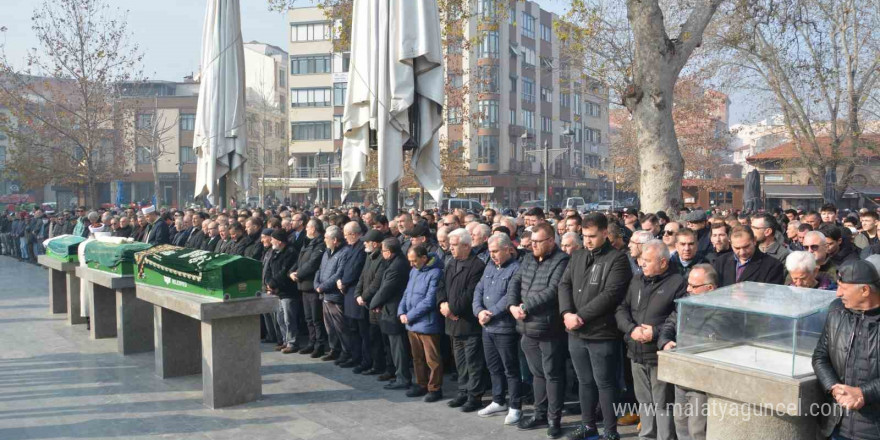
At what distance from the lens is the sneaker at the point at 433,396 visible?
291 inches

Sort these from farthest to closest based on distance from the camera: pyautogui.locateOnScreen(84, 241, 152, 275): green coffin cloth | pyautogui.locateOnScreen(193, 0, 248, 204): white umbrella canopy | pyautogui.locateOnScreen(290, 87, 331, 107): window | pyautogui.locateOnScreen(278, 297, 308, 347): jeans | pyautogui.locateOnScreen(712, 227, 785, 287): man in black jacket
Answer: pyautogui.locateOnScreen(290, 87, 331, 107): window < pyautogui.locateOnScreen(193, 0, 248, 204): white umbrella canopy < pyautogui.locateOnScreen(278, 297, 308, 347): jeans < pyautogui.locateOnScreen(84, 241, 152, 275): green coffin cloth < pyautogui.locateOnScreen(712, 227, 785, 287): man in black jacket

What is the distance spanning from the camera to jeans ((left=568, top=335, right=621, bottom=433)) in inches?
240

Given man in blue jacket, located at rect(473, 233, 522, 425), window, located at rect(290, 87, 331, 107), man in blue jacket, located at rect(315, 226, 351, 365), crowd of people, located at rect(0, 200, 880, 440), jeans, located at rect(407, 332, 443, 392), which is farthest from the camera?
window, located at rect(290, 87, 331, 107)

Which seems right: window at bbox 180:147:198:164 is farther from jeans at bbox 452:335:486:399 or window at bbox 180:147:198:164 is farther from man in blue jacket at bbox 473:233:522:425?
man in blue jacket at bbox 473:233:522:425

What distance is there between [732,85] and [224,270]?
22.9 metres

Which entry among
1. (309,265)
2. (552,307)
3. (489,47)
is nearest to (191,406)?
(309,265)

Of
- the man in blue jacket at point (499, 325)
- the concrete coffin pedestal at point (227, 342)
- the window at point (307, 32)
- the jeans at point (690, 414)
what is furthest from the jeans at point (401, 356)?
the window at point (307, 32)

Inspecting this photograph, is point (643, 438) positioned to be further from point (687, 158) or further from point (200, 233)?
point (687, 158)

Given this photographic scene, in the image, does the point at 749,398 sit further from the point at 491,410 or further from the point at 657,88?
the point at 657,88

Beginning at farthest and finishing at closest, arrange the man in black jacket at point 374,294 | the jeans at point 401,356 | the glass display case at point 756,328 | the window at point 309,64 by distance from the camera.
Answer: the window at point 309,64 < the man in black jacket at point 374,294 < the jeans at point 401,356 < the glass display case at point 756,328

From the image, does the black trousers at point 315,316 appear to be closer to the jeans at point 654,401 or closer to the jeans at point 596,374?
the jeans at point 596,374

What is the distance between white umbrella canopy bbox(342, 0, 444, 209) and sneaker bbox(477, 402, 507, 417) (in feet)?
8.90

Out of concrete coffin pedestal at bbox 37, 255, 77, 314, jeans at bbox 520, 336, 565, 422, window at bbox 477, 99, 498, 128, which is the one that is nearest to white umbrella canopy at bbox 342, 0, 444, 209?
jeans at bbox 520, 336, 565, 422

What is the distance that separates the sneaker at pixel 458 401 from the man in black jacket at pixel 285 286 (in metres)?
3.16
